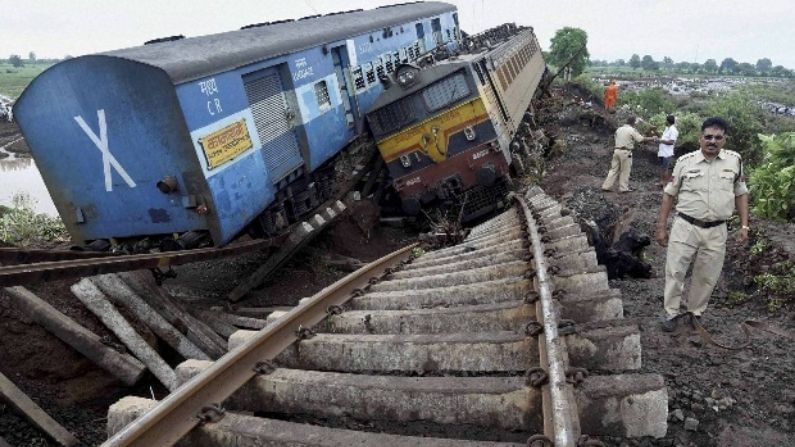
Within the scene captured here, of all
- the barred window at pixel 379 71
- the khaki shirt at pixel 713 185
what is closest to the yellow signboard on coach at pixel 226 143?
the khaki shirt at pixel 713 185

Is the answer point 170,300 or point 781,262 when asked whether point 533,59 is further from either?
point 170,300

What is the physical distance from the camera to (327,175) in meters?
11.0

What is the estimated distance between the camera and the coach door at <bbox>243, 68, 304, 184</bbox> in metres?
8.14

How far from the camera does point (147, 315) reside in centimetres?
614

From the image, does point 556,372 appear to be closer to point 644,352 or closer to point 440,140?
point 644,352

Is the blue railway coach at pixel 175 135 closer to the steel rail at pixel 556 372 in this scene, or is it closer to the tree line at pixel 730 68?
the steel rail at pixel 556 372

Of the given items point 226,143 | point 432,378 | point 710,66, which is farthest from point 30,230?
point 710,66

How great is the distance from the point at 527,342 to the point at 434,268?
2.45 meters

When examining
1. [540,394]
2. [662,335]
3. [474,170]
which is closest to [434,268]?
[662,335]

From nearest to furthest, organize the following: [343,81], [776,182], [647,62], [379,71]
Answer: [776,182] < [343,81] < [379,71] < [647,62]

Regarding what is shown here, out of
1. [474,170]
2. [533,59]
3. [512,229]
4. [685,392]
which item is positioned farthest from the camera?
[533,59]

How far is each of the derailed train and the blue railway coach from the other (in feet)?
0.05

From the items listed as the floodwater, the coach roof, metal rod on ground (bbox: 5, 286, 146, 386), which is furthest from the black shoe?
the floodwater

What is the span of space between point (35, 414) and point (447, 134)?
7.93 m
